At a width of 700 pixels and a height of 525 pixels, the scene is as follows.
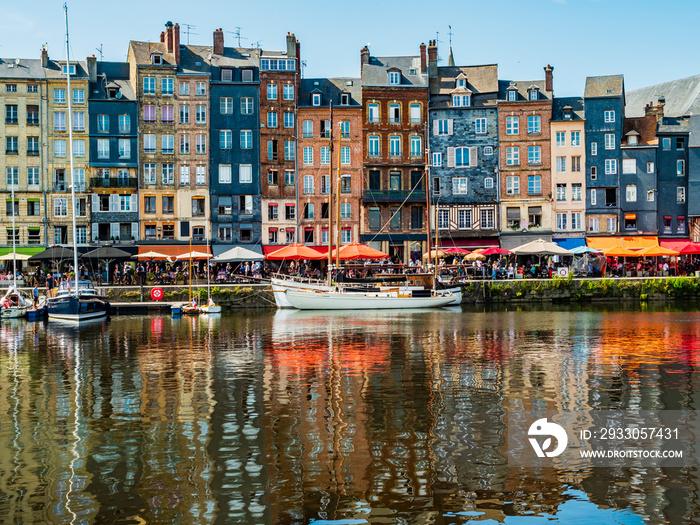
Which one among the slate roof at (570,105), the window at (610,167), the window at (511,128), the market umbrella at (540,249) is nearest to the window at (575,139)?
the slate roof at (570,105)

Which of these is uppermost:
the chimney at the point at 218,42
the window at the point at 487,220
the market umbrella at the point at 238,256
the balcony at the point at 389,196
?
the chimney at the point at 218,42

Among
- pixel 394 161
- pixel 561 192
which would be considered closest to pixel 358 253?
pixel 394 161

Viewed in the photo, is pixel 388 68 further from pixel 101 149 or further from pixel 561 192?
pixel 101 149

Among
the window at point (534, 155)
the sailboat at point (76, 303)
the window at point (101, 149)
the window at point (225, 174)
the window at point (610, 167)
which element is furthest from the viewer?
the window at point (610, 167)

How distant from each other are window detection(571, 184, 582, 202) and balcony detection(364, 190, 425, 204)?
14355mm

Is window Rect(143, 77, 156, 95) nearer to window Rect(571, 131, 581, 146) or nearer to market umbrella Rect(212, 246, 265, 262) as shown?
market umbrella Rect(212, 246, 265, 262)

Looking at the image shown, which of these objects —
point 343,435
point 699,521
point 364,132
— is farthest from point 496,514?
point 364,132

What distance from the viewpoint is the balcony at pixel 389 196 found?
73.9 m

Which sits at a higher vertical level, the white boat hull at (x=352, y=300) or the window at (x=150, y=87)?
the window at (x=150, y=87)

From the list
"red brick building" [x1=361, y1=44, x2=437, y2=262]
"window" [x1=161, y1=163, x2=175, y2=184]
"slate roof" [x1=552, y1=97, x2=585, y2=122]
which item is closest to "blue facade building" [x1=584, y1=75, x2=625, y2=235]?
"slate roof" [x1=552, y1=97, x2=585, y2=122]

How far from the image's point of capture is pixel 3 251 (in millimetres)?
69438

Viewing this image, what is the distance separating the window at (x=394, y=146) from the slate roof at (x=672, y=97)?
2835 centimetres

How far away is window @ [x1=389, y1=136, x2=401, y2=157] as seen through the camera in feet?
245

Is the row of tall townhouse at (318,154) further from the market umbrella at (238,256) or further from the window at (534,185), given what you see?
the market umbrella at (238,256)
